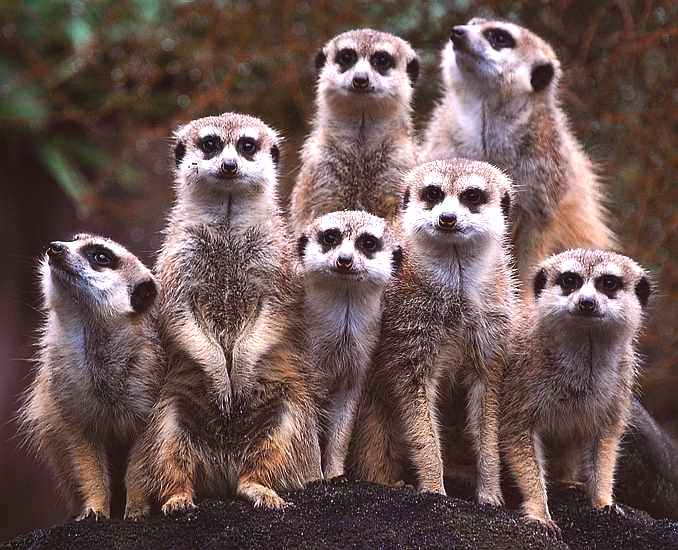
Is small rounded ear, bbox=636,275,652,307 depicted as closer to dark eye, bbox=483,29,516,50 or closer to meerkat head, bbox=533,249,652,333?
meerkat head, bbox=533,249,652,333

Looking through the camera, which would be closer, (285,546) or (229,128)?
(285,546)

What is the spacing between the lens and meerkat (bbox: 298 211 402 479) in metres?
3.62

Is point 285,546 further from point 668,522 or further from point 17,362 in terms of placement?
point 17,362

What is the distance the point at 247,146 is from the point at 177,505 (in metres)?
1.30

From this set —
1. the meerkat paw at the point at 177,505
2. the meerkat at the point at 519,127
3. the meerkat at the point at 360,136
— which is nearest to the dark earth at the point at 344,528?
the meerkat paw at the point at 177,505

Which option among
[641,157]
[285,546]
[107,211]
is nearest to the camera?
[285,546]

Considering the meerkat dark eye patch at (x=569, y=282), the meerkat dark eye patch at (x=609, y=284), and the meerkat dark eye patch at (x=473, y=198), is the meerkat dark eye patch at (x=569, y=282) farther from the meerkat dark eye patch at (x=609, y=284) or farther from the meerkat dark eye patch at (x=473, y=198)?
the meerkat dark eye patch at (x=473, y=198)

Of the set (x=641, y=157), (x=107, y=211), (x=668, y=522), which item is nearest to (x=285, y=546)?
(x=668, y=522)

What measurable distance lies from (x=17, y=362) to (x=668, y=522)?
5284 millimetres

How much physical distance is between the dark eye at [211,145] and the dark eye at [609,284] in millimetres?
1425

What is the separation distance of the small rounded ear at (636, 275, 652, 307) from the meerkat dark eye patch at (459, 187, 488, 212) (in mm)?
621

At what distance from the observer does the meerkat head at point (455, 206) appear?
364 centimetres

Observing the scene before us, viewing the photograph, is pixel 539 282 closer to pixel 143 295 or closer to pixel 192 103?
pixel 143 295

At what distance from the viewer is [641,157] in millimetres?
6199
